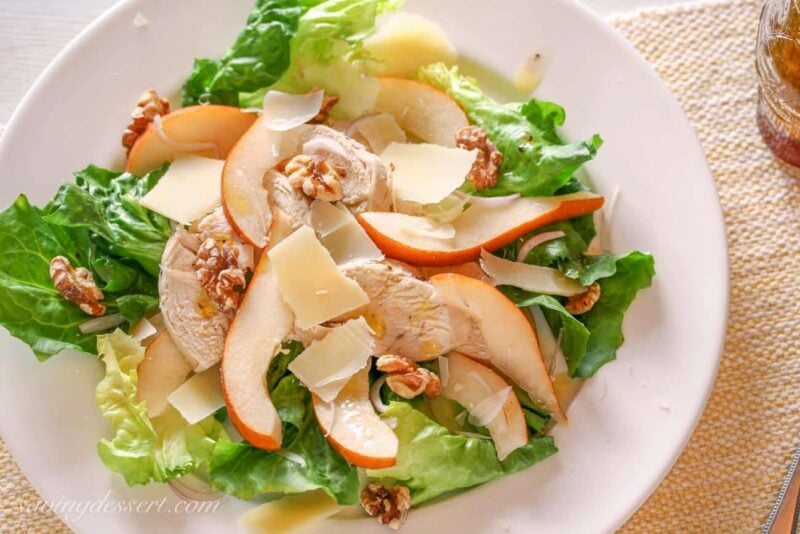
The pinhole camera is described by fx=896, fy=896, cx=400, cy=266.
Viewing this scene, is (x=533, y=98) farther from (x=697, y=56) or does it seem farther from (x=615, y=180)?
(x=697, y=56)

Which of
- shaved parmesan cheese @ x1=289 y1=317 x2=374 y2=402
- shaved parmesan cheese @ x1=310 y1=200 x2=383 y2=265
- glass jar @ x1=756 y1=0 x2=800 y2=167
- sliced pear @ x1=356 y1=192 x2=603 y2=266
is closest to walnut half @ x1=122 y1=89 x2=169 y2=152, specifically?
shaved parmesan cheese @ x1=310 y1=200 x2=383 y2=265

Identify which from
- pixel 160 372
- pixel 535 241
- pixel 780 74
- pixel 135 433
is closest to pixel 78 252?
pixel 160 372

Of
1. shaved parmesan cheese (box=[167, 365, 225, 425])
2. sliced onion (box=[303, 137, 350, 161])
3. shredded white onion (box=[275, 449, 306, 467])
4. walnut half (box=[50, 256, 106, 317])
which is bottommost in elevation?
shredded white onion (box=[275, 449, 306, 467])

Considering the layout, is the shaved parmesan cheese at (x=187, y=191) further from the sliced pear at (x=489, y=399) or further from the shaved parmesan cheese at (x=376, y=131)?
the sliced pear at (x=489, y=399)

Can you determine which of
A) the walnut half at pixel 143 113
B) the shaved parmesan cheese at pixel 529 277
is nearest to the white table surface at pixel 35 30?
the walnut half at pixel 143 113

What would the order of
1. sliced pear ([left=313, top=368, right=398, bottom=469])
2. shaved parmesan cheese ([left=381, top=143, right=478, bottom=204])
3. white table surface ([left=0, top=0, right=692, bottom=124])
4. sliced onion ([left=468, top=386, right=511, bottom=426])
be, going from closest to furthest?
sliced pear ([left=313, top=368, right=398, bottom=469]) < sliced onion ([left=468, top=386, right=511, bottom=426]) < shaved parmesan cheese ([left=381, top=143, right=478, bottom=204]) < white table surface ([left=0, top=0, right=692, bottom=124])

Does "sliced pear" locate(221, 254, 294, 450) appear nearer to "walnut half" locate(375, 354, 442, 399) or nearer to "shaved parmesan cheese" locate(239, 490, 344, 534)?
"shaved parmesan cheese" locate(239, 490, 344, 534)

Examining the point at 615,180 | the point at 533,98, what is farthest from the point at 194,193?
the point at 615,180
